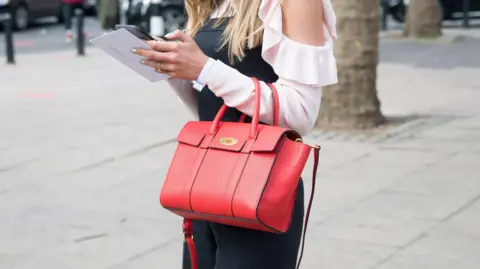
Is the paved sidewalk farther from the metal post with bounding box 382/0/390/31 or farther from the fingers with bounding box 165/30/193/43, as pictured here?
the metal post with bounding box 382/0/390/31

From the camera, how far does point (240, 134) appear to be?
2479 mm

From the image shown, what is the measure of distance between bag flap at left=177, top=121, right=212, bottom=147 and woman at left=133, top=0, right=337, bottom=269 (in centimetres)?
9

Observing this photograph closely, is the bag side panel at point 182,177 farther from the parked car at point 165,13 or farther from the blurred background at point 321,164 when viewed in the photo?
the parked car at point 165,13

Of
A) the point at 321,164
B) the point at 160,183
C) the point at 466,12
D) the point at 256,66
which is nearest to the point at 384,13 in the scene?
the point at 466,12

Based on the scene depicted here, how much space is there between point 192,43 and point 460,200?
3.99 m

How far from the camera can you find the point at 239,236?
2.58m

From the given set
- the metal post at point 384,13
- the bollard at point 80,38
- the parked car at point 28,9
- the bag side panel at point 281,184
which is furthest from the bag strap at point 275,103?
the parked car at point 28,9

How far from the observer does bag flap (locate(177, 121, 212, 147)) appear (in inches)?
100.0

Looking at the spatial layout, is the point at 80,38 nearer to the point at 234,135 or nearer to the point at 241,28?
the point at 241,28

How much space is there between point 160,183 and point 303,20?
4.40 metres

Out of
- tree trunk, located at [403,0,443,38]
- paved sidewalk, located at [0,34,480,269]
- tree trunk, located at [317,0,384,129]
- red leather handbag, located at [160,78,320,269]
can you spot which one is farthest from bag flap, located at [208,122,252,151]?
tree trunk, located at [403,0,443,38]

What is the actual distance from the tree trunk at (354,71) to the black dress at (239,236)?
6240mm

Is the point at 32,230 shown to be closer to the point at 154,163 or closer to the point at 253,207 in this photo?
the point at 154,163

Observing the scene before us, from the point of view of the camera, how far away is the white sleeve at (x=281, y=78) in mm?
2508
